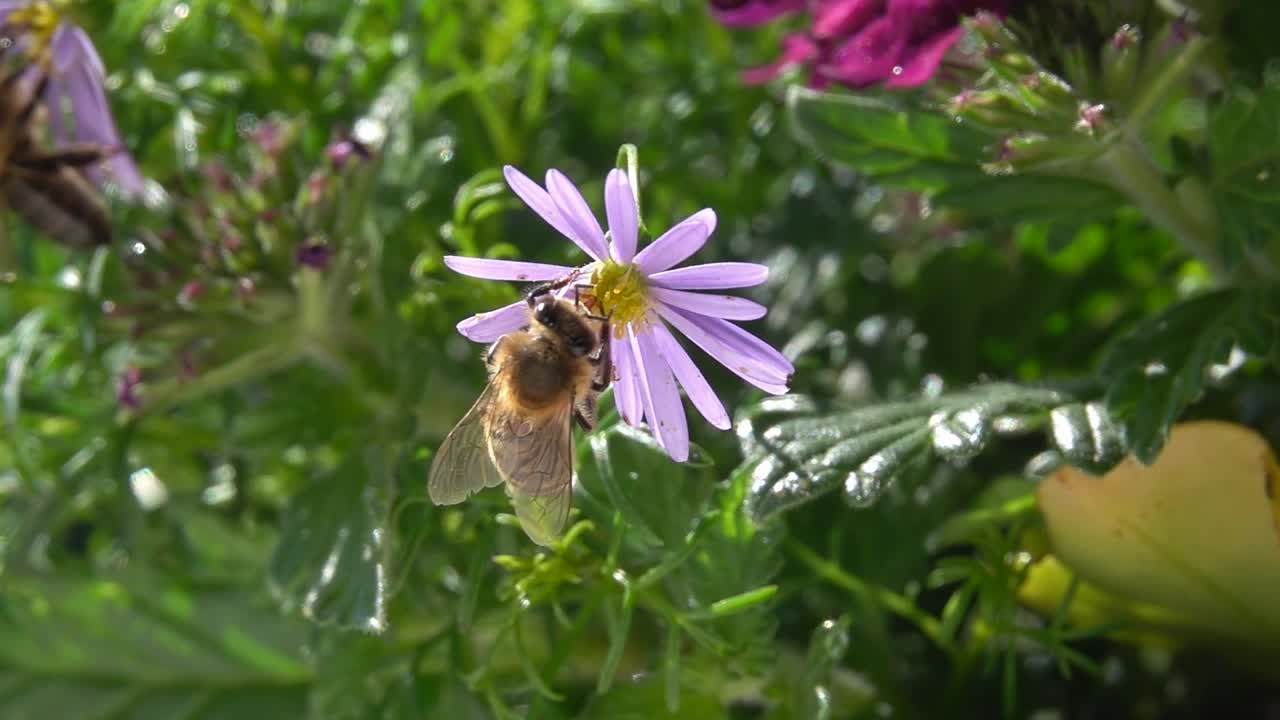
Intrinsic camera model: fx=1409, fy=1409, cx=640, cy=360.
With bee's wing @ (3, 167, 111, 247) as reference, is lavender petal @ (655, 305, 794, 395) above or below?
above

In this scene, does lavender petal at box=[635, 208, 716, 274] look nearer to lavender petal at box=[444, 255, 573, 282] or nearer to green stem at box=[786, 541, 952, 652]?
lavender petal at box=[444, 255, 573, 282]

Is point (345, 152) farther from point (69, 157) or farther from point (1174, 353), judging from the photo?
point (1174, 353)

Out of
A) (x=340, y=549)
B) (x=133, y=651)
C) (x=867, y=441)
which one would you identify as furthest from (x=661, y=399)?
(x=133, y=651)

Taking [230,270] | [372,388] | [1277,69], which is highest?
[1277,69]

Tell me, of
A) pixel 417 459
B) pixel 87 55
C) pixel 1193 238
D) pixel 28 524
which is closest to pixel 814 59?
pixel 1193 238

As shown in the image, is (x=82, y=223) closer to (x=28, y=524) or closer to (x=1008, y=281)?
(x=28, y=524)

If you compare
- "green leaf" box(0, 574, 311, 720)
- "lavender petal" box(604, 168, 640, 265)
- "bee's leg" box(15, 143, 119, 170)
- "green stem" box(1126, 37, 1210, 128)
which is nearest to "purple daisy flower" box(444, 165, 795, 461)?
"lavender petal" box(604, 168, 640, 265)
